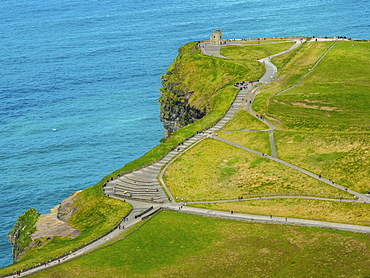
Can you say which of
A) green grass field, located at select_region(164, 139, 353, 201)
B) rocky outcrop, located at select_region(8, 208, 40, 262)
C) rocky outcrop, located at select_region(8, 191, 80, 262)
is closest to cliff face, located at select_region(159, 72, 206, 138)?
green grass field, located at select_region(164, 139, 353, 201)

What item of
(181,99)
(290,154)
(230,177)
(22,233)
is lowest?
(22,233)

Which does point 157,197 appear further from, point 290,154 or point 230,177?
point 290,154

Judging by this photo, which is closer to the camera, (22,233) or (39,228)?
(39,228)

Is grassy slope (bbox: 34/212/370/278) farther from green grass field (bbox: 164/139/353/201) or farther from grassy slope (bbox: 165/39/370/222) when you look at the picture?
green grass field (bbox: 164/139/353/201)

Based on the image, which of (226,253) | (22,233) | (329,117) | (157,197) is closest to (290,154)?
(329,117)

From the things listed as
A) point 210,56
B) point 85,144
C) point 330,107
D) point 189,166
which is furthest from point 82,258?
point 210,56

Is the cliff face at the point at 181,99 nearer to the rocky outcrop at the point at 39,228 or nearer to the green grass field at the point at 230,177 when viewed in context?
the green grass field at the point at 230,177

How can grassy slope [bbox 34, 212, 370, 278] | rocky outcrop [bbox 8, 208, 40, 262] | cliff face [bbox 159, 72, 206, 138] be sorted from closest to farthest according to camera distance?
grassy slope [bbox 34, 212, 370, 278] < rocky outcrop [bbox 8, 208, 40, 262] < cliff face [bbox 159, 72, 206, 138]
